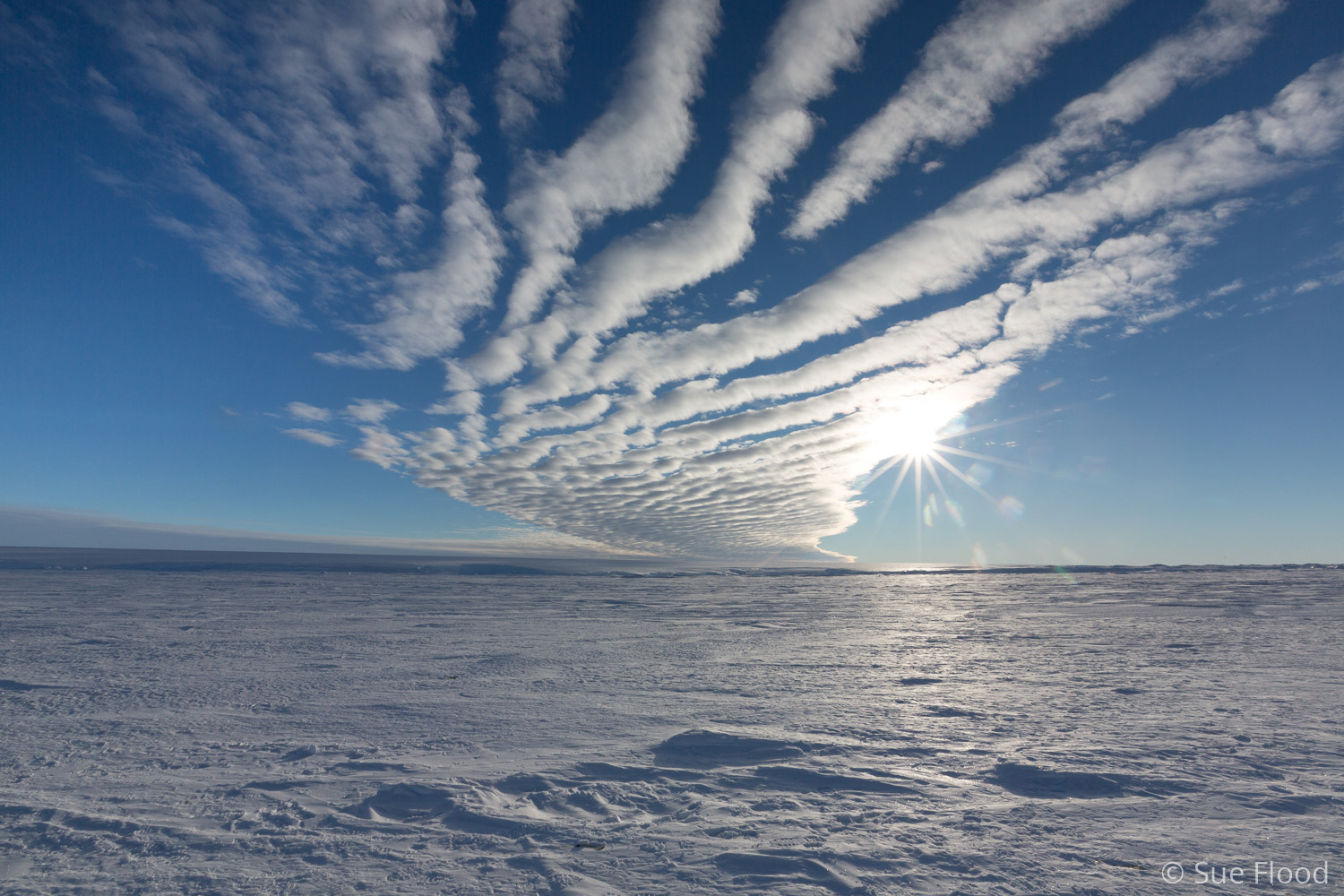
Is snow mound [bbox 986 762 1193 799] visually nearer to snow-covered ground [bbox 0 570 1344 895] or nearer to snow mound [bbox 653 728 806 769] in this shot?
snow-covered ground [bbox 0 570 1344 895]

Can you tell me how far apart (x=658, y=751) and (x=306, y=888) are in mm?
2318

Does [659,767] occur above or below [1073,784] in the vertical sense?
below

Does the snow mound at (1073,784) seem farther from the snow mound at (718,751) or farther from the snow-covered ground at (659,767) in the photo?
the snow mound at (718,751)

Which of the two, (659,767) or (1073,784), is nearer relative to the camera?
(1073,784)

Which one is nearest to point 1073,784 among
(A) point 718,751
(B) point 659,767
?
(A) point 718,751

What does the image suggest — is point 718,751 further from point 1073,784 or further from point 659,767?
point 1073,784

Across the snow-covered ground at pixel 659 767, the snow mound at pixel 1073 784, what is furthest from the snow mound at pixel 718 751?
the snow mound at pixel 1073 784

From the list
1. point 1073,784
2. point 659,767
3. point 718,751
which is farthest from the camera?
point 718,751

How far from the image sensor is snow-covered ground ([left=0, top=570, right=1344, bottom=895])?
107 inches

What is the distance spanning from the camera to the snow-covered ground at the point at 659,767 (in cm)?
272

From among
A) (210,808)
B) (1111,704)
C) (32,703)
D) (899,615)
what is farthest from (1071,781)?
(899,615)

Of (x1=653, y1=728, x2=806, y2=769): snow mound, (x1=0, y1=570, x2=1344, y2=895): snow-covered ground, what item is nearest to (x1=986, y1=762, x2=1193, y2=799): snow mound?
(x1=0, y1=570, x2=1344, y2=895): snow-covered ground

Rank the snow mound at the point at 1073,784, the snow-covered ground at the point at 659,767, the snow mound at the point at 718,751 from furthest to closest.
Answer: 1. the snow mound at the point at 718,751
2. the snow mound at the point at 1073,784
3. the snow-covered ground at the point at 659,767

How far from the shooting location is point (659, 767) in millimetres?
3955
